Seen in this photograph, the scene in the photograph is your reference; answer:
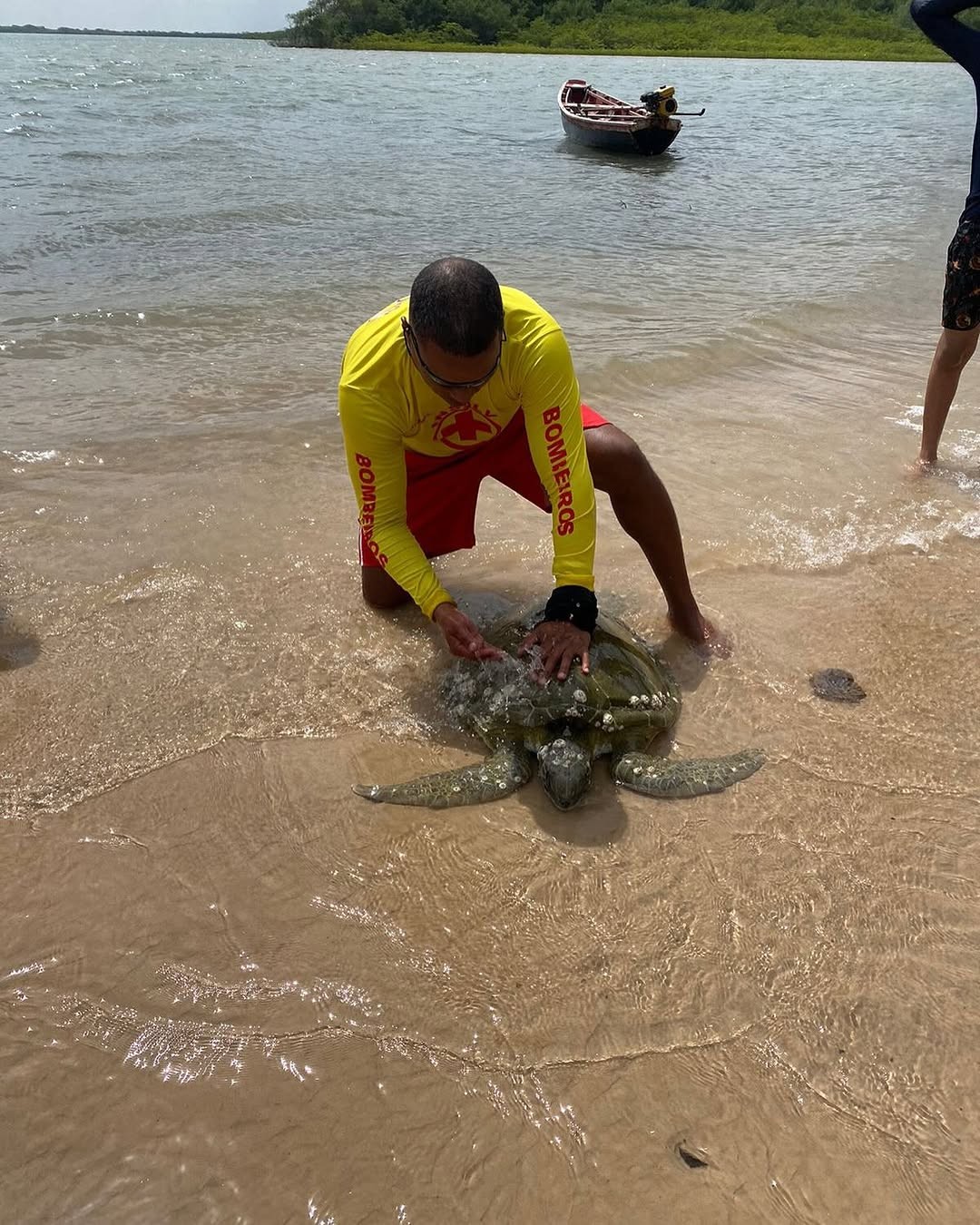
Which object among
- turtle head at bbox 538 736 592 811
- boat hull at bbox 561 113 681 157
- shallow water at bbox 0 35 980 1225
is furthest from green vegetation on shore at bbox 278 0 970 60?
turtle head at bbox 538 736 592 811

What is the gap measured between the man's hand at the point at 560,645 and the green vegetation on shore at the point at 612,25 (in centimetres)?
6419

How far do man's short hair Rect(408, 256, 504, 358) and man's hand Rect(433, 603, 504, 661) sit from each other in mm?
820

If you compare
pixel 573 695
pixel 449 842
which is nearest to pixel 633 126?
pixel 573 695

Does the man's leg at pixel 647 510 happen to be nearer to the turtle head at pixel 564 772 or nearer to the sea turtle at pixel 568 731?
the sea turtle at pixel 568 731

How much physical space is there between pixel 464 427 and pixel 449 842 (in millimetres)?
1359

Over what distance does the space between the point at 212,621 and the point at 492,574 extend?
1.17 meters

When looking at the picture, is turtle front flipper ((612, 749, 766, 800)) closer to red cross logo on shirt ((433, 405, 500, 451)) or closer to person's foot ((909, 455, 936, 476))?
red cross logo on shirt ((433, 405, 500, 451))

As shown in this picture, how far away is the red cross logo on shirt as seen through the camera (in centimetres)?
286

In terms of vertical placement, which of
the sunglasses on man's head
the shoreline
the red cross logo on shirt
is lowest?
the red cross logo on shirt

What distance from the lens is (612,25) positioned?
62.5 meters

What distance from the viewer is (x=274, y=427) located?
5035 mm

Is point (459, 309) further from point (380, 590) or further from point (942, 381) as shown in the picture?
point (942, 381)

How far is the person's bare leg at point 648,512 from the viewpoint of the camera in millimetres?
3000

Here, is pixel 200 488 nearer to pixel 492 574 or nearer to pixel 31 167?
pixel 492 574
